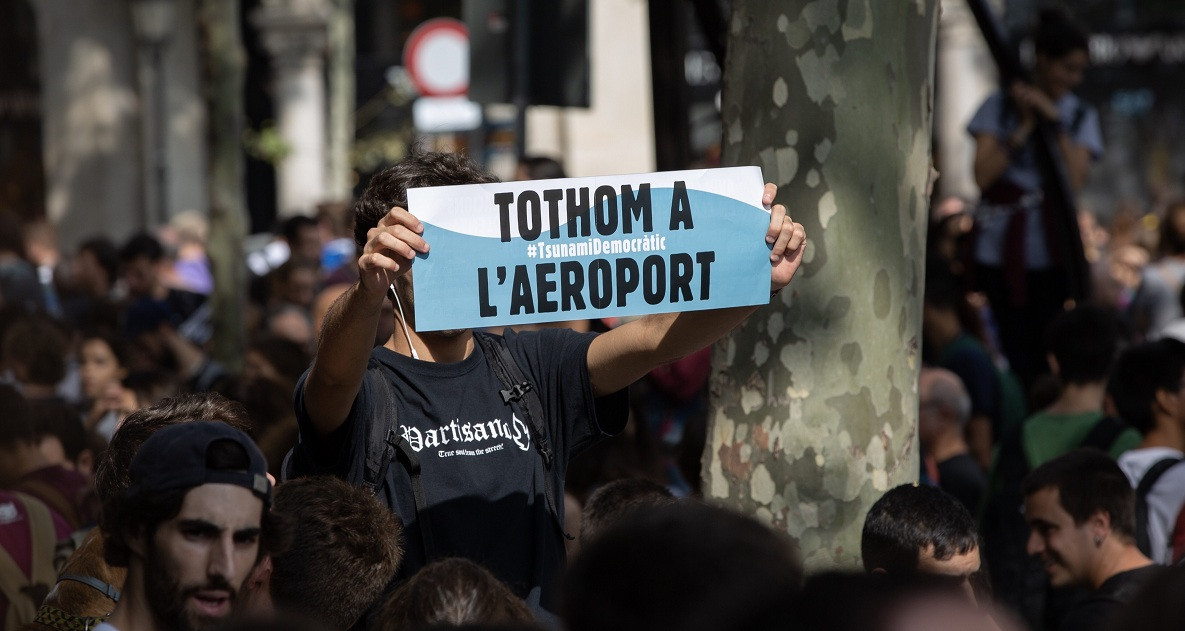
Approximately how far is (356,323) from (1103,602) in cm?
241

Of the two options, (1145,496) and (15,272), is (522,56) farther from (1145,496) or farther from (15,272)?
(15,272)

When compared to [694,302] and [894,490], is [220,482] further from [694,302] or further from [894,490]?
[894,490]

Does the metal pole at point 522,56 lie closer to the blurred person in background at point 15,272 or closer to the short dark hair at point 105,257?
the blurred person in background at point 15,272

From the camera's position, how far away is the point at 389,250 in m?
3.23

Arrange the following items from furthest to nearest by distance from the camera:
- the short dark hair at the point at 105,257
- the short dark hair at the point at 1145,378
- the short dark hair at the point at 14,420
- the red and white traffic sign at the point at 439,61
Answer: the red and white traffic sign at the point at 439,61, the short dark hair at the point at 105,257, the short dark hair at the point at 1145,378, the short dark hair at the point at 14,420

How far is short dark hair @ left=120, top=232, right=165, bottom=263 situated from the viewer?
11031 mm

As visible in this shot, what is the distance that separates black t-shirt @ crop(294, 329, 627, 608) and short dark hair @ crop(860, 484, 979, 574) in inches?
28.4

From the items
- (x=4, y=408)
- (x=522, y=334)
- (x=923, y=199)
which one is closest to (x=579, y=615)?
(x=522, y=334)

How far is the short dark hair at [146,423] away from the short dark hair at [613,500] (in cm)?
87

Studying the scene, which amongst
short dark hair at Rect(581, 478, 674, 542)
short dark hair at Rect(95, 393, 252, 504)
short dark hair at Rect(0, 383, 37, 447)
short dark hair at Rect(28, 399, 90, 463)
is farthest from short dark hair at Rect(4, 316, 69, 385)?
short dark hair at Rect(581, 478, 674, 542)

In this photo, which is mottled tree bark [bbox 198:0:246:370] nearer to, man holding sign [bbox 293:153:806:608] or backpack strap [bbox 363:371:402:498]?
man holding sign [bbox 293:153:806:608]

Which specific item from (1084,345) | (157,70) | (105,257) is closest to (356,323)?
(1084,345)

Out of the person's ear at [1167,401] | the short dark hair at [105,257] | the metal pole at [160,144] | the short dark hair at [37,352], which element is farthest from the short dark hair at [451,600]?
the metal pole at [160,144]

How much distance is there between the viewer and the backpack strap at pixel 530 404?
3.53 meters
